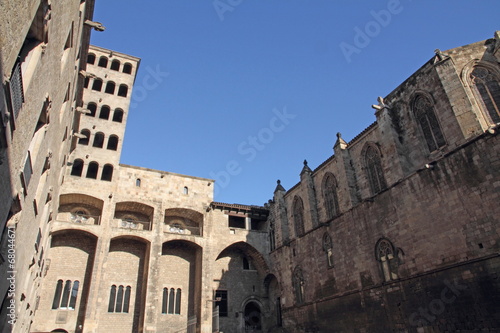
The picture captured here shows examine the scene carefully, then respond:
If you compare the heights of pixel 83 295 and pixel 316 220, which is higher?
pixel 316 220

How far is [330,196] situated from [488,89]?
10.1 meters

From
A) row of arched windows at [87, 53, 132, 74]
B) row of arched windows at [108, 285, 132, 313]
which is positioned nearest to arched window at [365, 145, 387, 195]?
row of arched windows at [108, 285, 132, 313]

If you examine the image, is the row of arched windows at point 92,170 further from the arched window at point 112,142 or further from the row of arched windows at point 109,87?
the row of arched windows at point 109,87

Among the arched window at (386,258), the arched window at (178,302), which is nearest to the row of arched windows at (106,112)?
the arched window at (178,302)

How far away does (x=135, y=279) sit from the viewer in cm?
2338

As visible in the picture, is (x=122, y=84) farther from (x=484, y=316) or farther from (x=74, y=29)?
(x=484, y=316)

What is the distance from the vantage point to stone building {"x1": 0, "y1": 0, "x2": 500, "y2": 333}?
9.02 m

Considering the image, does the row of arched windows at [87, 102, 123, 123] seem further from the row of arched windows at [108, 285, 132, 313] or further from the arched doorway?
the arched doorway

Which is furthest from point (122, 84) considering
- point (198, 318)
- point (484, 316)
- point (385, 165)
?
point (484, 316)

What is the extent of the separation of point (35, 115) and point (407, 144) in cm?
1562

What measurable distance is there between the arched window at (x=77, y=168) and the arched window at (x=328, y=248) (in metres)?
17.0

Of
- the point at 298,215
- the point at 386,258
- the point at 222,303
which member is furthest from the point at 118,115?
the point at 386,258

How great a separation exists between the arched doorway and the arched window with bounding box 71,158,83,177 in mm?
15414

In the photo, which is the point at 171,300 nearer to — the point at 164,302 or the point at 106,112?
the point at 164,302
